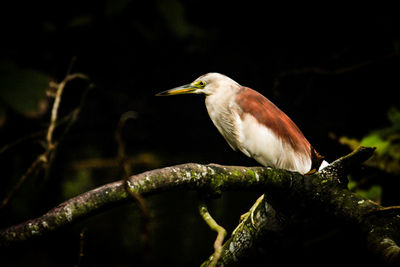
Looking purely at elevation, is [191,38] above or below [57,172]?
above

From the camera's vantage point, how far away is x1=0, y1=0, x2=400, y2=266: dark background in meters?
2.69

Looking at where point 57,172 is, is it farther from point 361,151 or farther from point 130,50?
point 361,151

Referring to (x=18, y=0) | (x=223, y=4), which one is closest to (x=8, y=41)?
(x=18, y=0)

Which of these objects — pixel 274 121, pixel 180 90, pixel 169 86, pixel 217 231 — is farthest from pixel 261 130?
pixel 169 86

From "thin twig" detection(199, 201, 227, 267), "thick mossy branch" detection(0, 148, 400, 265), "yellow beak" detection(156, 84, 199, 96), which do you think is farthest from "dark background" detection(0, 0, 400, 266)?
"thin twig" detection(199, 201, 227, 267)

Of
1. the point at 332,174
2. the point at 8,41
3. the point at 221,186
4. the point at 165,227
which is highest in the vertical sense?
the point at 8,41

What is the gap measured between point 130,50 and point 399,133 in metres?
2.66

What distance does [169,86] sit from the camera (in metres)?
4.24

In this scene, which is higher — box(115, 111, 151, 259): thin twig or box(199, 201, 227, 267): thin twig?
box(115, 111, 151, 259): thin twig

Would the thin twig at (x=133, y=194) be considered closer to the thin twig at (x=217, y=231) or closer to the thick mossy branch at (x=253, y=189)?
the thick mossy branch at (x=253, y=189)

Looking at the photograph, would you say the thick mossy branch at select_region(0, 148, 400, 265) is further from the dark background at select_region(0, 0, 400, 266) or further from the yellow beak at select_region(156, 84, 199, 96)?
the dark background at select_region(0, 0, 400, 266)

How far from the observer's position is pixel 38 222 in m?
0.81

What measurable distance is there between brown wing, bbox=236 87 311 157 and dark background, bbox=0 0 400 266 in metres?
0.82

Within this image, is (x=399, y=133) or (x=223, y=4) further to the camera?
(x=223, y=4)
